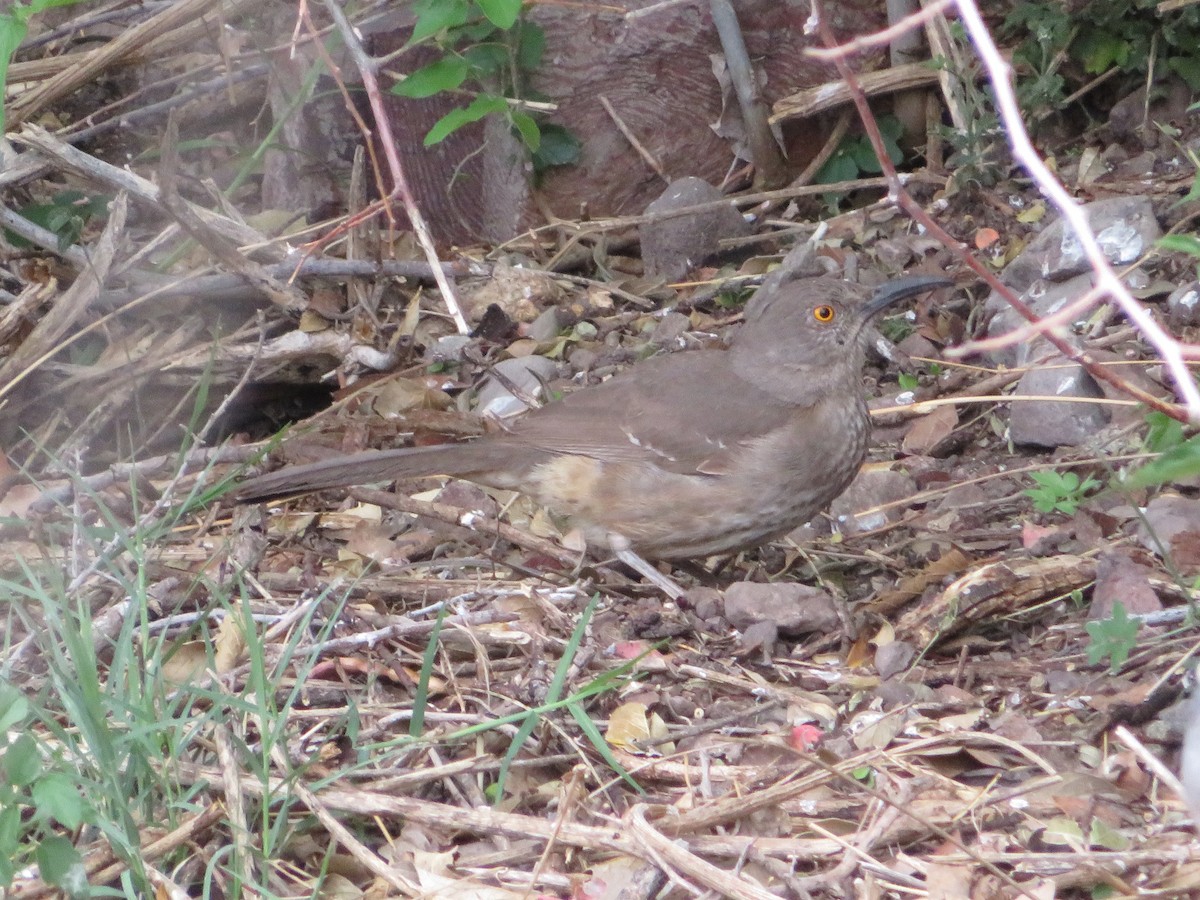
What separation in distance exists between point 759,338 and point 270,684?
2.29 metres

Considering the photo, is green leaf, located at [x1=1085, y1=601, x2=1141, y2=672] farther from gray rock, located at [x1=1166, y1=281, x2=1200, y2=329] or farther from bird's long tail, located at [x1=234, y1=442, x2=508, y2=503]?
bird's long tail, located at [x1=234, y1=442, x2=508, y2=503]

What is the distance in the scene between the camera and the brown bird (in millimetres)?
4203

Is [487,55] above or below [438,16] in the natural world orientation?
below

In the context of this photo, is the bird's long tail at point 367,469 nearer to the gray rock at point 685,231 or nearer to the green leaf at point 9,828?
the green leaf at point 9,828

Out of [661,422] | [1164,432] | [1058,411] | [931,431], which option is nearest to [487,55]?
[661,422]

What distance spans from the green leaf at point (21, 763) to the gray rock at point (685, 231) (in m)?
3.84

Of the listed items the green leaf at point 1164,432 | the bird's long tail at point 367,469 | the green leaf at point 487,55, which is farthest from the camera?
the green leaf at point 487,55

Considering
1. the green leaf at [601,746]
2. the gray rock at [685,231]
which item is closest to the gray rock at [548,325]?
the gray rock at [685,231]

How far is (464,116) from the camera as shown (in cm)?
506

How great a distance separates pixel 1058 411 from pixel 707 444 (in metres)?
1.06

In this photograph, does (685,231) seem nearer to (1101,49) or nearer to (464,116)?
(464,116)

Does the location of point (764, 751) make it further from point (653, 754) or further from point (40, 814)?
point (40, 814)

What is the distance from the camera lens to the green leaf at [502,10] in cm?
434

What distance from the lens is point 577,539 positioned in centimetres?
438
